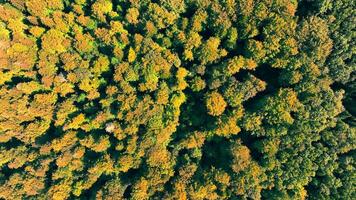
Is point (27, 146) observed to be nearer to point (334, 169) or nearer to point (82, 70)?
point (82, 70)

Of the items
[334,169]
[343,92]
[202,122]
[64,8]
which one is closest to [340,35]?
[343,92]

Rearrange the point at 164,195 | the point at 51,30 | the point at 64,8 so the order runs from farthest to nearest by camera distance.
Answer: the point at 64,8 < the point at 51,30 < the point at 164,195

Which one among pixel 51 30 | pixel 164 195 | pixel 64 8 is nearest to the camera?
pixel 164 195

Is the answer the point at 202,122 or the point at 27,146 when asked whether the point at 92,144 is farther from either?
the point at 202,122

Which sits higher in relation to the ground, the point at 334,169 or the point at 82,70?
the point at 82,70

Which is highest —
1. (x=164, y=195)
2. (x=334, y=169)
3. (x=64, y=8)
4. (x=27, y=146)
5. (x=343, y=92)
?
(x=64, y=8)

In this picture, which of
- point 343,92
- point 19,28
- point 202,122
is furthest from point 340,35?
point 19,28

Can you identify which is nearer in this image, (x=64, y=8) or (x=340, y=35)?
(x=340, y=35)
